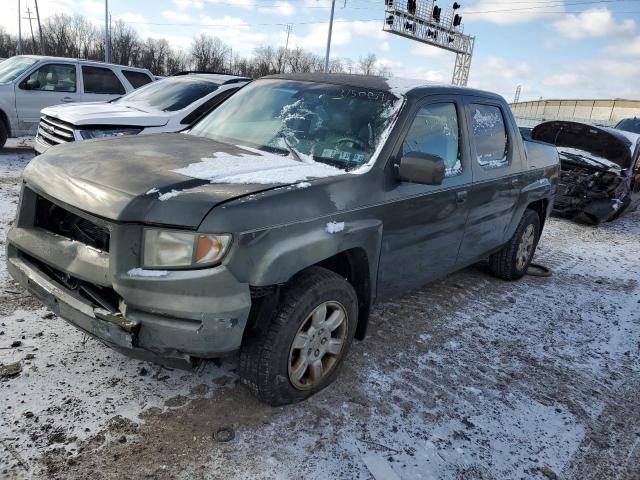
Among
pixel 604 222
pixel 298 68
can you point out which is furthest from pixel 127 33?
pixel 604 222

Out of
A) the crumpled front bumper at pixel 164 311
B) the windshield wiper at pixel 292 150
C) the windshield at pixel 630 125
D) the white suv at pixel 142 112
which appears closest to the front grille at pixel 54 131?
the white suv at pixel 142 112

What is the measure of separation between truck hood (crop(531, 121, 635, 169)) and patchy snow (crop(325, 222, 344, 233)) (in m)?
7.73

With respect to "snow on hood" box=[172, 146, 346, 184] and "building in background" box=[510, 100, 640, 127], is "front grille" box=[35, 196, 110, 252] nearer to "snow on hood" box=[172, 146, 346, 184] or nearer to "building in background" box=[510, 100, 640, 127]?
"snow on hood" box=[172, 146, 346, 184]

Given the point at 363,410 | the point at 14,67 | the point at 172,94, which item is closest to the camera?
the point at 363,410

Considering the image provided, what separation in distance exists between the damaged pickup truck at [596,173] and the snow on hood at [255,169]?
7.26 metres

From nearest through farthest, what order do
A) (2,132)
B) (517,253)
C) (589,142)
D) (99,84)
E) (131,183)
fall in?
(131,183), (517,253), (2,132), (589,142), (99,84)

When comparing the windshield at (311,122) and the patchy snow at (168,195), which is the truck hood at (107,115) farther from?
the patchy snow at (168,195)

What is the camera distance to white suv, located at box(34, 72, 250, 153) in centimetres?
659

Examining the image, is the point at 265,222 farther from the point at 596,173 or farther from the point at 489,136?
the point at 596,173

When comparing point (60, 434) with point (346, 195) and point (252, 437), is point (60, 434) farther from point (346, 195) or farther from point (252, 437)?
point (346, 195)

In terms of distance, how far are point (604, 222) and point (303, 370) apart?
8.57 metres

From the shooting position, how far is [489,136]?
170 inches

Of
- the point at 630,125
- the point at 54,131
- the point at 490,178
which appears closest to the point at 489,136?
the point at 490,178

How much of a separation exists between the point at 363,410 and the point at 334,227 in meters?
1.10
